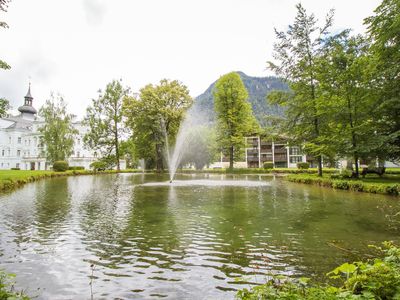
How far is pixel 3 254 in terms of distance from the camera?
17.8 feet

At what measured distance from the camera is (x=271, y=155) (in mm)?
89000

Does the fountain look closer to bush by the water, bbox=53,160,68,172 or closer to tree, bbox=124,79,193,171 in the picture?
tree, bbox=124,79,193,171

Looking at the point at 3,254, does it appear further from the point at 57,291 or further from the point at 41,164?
the point at 41,164

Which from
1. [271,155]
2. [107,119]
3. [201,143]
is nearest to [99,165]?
[107,119]

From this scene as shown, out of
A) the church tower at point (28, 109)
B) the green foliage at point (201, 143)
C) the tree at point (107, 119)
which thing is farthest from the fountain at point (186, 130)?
the church tower at point (28, 109)

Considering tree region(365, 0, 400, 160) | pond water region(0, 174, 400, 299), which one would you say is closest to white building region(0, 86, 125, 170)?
→ tree region(365, 0, 400, 160)

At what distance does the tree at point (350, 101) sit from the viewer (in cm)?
2034

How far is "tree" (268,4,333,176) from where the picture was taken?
2741 centimetres

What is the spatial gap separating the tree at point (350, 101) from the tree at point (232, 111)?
970 inches

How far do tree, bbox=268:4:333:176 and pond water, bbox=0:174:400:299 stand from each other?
18949 mm

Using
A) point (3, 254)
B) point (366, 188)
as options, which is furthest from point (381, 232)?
point (366, 188)

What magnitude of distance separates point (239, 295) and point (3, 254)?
528 centimetres

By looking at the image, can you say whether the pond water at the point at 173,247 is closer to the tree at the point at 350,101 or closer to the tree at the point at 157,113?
the tree at the point at 350,101

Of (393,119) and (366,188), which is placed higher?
(393,119)
